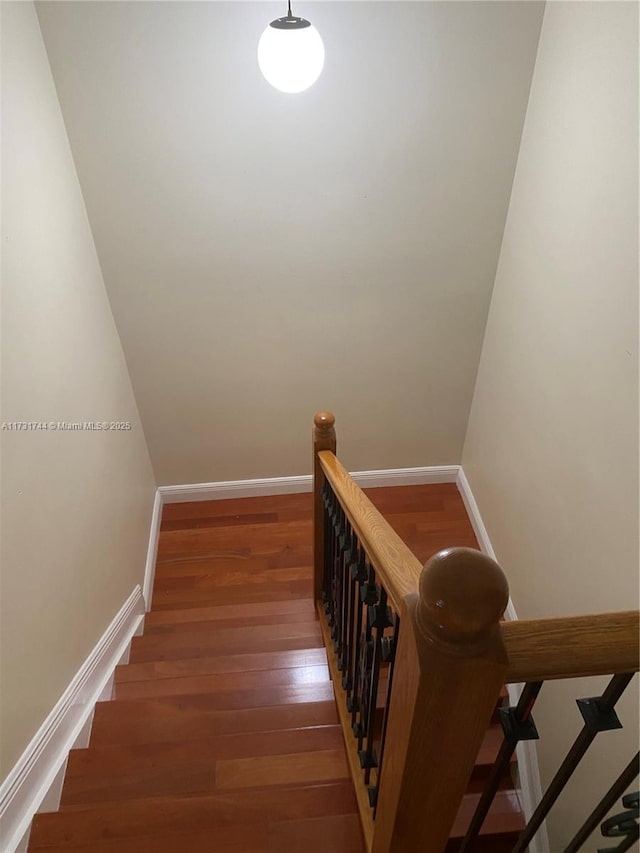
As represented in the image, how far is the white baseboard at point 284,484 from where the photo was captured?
342cm

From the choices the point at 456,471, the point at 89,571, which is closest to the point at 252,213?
the point at 89,571

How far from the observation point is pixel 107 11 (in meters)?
1.84

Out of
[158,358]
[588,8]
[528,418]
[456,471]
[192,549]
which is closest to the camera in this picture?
[588,8]

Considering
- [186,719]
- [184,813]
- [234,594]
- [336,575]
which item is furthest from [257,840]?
[234,594]

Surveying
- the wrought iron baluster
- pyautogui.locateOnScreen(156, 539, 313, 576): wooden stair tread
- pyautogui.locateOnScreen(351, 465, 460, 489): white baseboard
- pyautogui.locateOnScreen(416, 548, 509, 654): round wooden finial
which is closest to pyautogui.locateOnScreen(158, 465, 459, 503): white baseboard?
pyautogui.locateOnScreen(351, 465, 460, 489): white baseboard

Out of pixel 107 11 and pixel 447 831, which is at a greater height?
pixel 107 11

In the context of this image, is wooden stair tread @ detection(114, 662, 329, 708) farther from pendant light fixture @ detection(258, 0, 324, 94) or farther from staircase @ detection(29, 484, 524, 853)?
pendant light fixture @ detection(258, 0, 324, 94)

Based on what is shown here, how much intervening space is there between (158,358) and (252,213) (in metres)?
0.91

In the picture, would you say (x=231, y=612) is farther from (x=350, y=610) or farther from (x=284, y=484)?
Result: (x=350, y=610)

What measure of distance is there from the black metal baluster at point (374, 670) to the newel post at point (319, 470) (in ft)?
2.44

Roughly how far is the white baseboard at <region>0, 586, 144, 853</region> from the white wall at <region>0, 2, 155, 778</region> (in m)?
0.04

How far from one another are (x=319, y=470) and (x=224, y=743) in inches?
36.6

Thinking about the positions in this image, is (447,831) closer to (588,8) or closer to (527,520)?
(527,520)

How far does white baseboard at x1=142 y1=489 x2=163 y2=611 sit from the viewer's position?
2.90m
